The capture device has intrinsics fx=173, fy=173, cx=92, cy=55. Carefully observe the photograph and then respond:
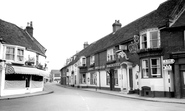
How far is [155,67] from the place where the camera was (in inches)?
715

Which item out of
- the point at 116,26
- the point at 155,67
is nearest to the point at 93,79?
the point at 116,26

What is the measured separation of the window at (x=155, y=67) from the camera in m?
18.0

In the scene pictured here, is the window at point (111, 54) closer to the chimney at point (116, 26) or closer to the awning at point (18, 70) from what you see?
the chimney at point (116, 26)

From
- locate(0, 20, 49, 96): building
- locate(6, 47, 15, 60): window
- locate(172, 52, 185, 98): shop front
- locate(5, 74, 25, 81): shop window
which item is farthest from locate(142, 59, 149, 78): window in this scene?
locate(6, 47, 15, 60): window

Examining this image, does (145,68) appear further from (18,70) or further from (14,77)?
(14,77)

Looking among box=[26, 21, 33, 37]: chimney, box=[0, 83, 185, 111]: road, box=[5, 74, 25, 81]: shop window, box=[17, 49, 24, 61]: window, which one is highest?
box=[26, 21, 33, 37]: chimney

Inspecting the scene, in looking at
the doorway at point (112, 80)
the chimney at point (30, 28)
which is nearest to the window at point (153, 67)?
the doorway at point (112, 80)

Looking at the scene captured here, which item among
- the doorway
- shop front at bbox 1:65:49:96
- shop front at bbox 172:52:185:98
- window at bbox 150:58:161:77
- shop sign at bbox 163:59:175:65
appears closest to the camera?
shop front at bbox 172:52:185:98

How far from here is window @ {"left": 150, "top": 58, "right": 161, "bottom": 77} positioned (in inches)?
711

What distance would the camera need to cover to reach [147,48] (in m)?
18.2

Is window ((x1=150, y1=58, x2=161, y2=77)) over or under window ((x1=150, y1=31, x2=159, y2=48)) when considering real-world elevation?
under

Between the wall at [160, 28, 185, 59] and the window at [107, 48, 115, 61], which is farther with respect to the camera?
the window at [107, 48, 115, 61]

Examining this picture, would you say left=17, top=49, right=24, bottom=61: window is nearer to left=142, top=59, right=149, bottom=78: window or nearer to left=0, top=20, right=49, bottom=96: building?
left=0, top=20, right=49, bottom=96: building

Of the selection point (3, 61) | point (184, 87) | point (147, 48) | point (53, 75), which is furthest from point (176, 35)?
point (53, 75)
